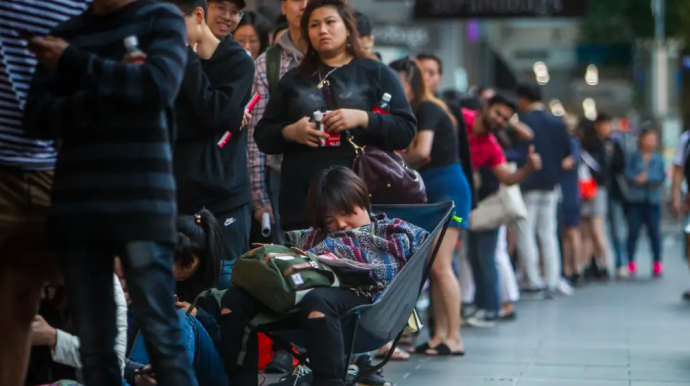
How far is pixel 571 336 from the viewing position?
9555mm

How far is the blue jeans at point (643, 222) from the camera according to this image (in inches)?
635

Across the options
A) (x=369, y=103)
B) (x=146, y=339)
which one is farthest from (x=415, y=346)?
(x=146, y=339)

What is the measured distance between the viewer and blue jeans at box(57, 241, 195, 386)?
4.20 metres

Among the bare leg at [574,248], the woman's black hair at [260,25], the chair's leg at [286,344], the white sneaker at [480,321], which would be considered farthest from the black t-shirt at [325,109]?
the bare leg at [574,248]

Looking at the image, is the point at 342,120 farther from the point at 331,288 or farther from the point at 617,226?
the point at 617,226

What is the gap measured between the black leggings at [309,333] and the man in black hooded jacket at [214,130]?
3.08 feet

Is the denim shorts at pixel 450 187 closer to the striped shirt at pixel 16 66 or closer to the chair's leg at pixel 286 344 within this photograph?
the chair's leg at pixel 286 344

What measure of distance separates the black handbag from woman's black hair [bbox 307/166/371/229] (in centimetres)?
69

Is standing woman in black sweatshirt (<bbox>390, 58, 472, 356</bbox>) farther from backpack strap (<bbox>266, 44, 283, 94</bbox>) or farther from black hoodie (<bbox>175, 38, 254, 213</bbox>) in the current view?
black hoodie (<bbox>175, 38, 254, 213</bbox>)

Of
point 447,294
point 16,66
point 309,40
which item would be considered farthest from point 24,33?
point 447,294

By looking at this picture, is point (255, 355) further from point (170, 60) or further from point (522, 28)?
point (522, 28)

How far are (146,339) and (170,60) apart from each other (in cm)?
96

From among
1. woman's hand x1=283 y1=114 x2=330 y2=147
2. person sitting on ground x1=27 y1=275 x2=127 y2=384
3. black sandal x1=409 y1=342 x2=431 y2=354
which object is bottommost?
black sandal x1=409 y1=342 x2=431 y2=354

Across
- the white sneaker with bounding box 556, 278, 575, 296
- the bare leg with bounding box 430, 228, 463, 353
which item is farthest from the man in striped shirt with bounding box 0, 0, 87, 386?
the white sneaker with bounding box 556, 278, 575, 296
